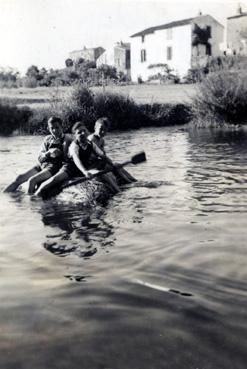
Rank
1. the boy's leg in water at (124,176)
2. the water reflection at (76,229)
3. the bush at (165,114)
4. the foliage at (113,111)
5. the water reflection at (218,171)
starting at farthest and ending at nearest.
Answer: the bush at (165,114), the foliage at (113,111), the boy's leg in water at (124,176), the water reflection at (218,171), the water reflection at (76,229)

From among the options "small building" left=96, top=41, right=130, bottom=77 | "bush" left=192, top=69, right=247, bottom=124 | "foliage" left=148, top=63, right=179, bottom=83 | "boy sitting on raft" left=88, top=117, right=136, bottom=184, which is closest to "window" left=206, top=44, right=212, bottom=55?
"foliage" left=148, top=63, right=179, bottom=83

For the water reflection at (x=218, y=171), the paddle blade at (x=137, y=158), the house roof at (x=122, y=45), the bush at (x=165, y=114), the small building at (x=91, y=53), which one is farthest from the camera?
the small building at (x=91, y=53)

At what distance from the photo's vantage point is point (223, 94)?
2330 cm

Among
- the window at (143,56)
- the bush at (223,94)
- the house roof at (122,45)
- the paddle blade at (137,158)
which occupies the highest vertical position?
the house roof at (122,45)

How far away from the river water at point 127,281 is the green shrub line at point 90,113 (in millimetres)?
13326

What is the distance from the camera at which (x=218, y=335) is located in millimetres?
4078

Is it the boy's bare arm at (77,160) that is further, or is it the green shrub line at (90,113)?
the green shrub line at (90,113)

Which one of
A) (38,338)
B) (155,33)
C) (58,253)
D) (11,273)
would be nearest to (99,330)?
(38,338)

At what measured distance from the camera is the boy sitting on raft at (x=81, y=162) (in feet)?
31.4

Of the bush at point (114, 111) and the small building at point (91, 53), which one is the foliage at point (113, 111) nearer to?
the bush at point (114, 111)

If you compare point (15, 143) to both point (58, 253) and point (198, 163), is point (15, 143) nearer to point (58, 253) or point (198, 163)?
point (198, 163)

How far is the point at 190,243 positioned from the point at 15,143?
15.3 m

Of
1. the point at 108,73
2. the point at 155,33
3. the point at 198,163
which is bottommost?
the point at 198,163

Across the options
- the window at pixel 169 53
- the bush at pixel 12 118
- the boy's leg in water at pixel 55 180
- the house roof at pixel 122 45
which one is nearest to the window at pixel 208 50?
the window at pixel 169 53
